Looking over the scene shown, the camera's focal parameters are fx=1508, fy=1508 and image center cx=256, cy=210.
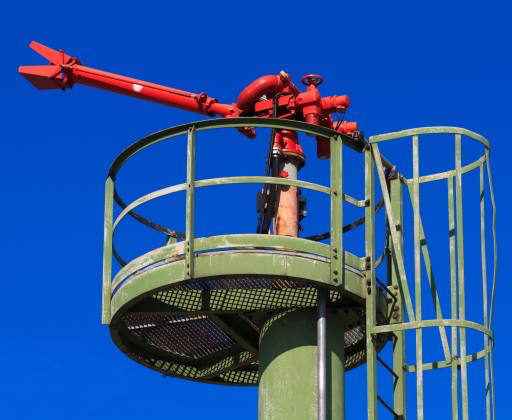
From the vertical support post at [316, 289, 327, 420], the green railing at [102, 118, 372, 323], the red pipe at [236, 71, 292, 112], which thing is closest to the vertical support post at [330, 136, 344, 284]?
the green railing at [102, 118, 372, 323]

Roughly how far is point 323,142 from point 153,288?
4.59 m

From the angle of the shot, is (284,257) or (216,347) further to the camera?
(216,347)

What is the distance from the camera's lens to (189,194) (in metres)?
21.0

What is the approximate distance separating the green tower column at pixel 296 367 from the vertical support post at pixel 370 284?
554 mm

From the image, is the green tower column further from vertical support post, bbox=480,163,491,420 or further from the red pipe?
the red pipe

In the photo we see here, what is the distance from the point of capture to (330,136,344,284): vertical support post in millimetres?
20812

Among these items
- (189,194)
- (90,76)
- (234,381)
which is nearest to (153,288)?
(189,194)

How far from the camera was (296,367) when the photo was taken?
21094 millimetres

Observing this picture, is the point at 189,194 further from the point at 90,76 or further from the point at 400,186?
the point at 90,76

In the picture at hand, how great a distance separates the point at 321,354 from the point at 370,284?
1220 millimetres

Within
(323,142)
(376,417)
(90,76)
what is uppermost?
(90,76)

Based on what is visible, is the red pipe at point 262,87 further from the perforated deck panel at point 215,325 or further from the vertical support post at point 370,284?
the perforated deck panel at point 215,325

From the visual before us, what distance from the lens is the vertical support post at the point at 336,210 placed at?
20.8m

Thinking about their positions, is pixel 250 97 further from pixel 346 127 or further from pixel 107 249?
pixel 107 249
